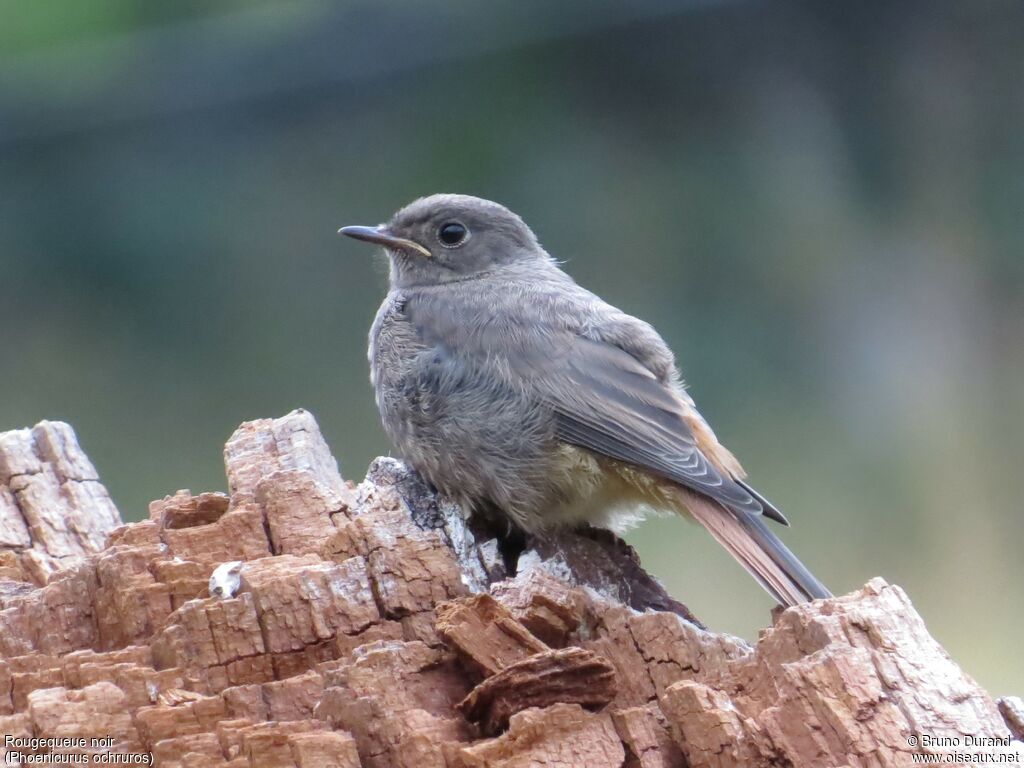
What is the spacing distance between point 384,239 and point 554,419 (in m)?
1.54

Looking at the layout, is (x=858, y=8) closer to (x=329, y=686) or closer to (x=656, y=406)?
(x=656, y=406)

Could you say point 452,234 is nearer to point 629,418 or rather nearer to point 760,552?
point 629,418

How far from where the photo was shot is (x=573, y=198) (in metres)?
8.96

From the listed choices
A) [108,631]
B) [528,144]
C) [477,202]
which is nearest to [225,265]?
[528,144]

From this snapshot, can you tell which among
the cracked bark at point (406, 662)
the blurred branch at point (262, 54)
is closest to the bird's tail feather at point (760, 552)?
the cracked bark at point (406, 662)

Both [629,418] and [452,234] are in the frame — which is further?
[452,234]

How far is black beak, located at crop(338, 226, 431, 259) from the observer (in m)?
6.30

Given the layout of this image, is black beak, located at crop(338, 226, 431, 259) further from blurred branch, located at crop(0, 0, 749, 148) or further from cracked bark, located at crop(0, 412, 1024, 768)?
blurred branch, located at crop(0, 0, 749, 148)

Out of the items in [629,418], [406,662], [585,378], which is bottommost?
[406,662]

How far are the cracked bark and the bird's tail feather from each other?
498 mm

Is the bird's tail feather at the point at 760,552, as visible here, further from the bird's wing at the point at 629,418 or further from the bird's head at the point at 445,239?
the bird's head at the point at 445,239

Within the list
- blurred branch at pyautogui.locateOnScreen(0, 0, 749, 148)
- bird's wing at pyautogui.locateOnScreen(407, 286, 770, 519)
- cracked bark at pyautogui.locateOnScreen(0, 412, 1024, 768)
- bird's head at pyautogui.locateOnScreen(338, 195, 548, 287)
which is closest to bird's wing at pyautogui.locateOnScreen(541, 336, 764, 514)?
bird's wing at pyautogui.locateOnScreen(407, 286, 770, 519)

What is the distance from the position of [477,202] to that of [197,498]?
2642 millimetres

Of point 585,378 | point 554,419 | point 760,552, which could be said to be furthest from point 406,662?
point 585,378
